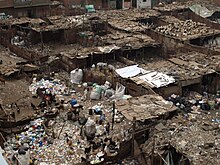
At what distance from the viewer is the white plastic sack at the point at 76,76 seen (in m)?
14.6

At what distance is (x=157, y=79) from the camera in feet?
42.2

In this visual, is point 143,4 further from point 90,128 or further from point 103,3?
point 90,128

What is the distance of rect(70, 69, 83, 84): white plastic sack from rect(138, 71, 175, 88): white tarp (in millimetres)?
2711

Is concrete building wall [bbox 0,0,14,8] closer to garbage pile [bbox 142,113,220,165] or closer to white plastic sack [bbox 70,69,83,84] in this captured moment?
white plastic sack [bbox 70,69,83,84]

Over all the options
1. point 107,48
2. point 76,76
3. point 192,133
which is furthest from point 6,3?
point 192,133

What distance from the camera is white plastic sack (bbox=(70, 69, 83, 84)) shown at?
14.6m

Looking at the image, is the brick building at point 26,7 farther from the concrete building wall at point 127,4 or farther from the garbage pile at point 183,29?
the garbage pile at point 183,29

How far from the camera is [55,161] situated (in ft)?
32.9

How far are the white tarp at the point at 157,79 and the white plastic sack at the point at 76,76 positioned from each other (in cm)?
271

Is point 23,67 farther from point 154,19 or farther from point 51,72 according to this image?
point 154,19

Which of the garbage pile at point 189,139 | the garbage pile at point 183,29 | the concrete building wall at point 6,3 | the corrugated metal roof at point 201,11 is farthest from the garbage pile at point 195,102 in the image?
the concrete building wall at point 6,3

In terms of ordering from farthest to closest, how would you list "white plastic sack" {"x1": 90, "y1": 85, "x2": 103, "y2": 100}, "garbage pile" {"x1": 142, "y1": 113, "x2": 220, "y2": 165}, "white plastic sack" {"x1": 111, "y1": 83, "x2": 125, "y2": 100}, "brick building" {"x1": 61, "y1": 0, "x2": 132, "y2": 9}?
"brick building" {"x1": 61, "y1": 0, "x2": 132, "y2": 9}, "white plastic sack" {"x1": 90, "y1": 85, "x2": 103, "y2": 100}, "white plastic sack" {"x1": 111, "y1": 83, "x2": 125, "y2": 100}, "garbage pile" {"x1": 142, "y1": 113, "x2": 220, "y2": 165}

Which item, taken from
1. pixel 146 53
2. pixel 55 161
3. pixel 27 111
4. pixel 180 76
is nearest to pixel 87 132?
pixel 55 161

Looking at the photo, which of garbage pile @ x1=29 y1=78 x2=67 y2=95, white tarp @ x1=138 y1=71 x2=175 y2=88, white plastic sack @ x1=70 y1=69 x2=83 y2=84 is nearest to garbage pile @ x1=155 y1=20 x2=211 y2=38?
white tarp @ x1=138 y1=71 x2=175 y2=88
